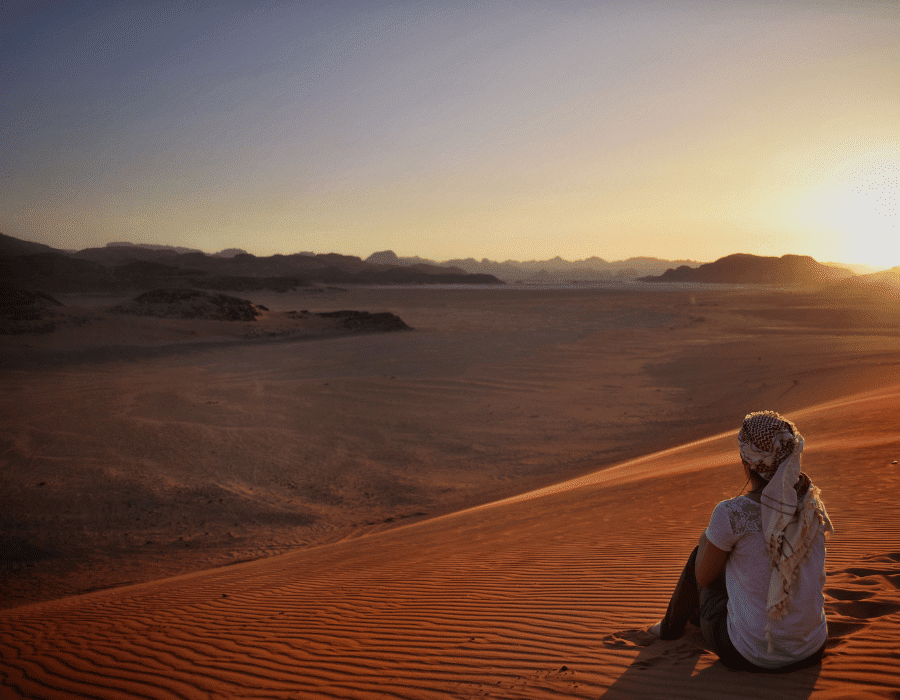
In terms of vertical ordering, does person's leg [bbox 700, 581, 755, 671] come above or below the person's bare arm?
below

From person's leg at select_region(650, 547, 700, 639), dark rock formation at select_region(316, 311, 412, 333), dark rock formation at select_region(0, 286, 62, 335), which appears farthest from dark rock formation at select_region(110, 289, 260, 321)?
person's leg at select_region(650, 547, 700, 639)

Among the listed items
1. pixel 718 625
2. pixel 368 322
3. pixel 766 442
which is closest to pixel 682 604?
pixel 718 625

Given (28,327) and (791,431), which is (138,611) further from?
(28,327)

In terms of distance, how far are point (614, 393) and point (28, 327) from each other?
900 inches

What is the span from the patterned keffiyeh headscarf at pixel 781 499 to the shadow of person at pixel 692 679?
0.31 metres

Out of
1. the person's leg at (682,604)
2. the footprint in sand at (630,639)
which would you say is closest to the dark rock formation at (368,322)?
the footprint in sand at (630,639)

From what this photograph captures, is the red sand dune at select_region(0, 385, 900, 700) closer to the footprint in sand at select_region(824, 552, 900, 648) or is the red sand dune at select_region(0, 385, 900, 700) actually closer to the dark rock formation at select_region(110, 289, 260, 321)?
the footprint in sand at select_region(824, 552, 900, 648)

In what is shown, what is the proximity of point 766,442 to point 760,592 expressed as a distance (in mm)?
681

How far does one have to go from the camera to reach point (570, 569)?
4656 millimetres

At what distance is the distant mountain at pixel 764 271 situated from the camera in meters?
123

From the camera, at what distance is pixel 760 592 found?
254 centimetres

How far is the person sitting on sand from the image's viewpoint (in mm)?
2391

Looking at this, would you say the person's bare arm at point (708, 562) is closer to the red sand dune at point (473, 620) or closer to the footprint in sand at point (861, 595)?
the red sand dune at point (473, 620)

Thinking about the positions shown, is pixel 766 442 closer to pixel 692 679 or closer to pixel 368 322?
pixel 692 679
